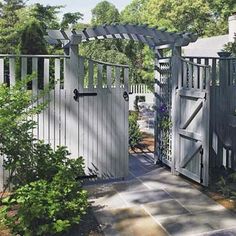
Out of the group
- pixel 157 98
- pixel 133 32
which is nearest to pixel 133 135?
pixel 157 98

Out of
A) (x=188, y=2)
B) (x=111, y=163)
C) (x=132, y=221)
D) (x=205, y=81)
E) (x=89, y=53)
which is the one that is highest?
(x=188, y=2)

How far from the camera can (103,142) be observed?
5.34 meters

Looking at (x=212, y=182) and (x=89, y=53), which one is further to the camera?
(x=89, y=53)

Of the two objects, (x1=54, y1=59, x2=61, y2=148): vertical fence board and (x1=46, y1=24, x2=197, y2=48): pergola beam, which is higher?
(x1=46, y1=24, x2=197, y2=48): pergola beam

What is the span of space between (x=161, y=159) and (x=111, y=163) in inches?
49.5

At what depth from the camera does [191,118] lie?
17.1 feet

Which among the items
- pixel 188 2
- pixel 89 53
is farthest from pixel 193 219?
pixel 188 2

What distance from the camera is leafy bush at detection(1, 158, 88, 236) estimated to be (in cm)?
329

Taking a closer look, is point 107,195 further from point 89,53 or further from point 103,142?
point 89,53

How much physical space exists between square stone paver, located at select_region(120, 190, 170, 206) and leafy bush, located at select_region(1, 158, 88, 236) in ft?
3.50

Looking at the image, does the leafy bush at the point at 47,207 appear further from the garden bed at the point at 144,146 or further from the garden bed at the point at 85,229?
the garden bed at the point at 144,146

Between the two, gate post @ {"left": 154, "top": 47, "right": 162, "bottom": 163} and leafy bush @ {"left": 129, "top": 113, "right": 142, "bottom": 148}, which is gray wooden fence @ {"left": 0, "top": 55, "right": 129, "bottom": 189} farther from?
leafy bush @ {"left": 129, "top": 113, "right": 142, "bottom": 148}

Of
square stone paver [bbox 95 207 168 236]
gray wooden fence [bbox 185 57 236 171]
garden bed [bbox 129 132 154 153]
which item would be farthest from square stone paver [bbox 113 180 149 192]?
garden bed [bbox 129 132 154 153]

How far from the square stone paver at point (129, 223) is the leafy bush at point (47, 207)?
0.44 m
